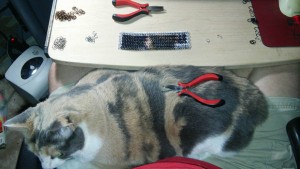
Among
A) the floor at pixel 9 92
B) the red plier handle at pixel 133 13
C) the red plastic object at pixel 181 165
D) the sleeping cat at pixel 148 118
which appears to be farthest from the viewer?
the floor at pixel 9 92

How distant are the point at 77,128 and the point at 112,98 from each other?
0.49ft

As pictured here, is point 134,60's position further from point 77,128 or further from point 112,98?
point 77,128

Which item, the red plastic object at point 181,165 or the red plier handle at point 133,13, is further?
the red plier handle at point 133,13

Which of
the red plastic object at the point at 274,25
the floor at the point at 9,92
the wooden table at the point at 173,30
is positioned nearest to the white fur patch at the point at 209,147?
the wooden table at the point at 173,30

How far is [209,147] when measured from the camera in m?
0.95

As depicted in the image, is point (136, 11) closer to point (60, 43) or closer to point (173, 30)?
point (173, 30)

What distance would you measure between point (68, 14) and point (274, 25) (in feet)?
2.32

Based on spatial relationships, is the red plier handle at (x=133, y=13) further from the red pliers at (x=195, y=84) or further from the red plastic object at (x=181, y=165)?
the red plastic object at (x=181, y=165)

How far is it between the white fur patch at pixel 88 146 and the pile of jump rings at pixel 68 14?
0.38 metres

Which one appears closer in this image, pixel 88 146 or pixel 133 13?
pixel 88 146

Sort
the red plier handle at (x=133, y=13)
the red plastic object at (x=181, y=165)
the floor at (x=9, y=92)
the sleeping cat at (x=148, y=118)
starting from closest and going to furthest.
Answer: the red plastic object at (x=181, y=165)
the sleeping cat at (x=148, y=118)
the red plier handle at (x=133, y=13)
the floor at (x=9, y=92)

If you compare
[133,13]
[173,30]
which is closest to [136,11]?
[133,13]

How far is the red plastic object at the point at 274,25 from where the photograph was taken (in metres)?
0.99

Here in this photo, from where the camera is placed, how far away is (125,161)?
0.96m
